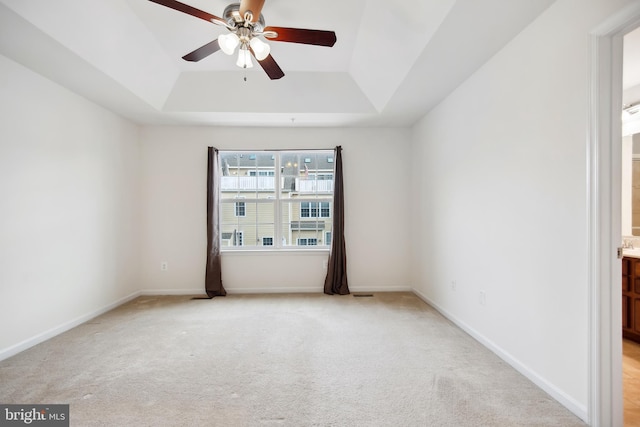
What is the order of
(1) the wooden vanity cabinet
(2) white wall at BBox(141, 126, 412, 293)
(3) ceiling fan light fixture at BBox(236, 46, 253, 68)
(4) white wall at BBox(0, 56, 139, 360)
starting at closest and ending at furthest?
1. (3) ceiling fan light fixture at BBox(236, 46, 253, 68)
2. (4) white wall at BBox(0, 56, 139, 360)
3. (1) the wooden vanity cabinet
4. (2) white wall at BBox(141, 126, 412, 293)

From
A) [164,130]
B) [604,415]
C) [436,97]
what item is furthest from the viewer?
[164,130]

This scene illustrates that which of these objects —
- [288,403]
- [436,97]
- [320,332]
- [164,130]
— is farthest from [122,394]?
[436,97]

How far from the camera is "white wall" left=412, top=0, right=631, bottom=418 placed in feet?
5.52

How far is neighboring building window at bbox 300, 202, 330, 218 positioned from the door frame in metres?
3.22

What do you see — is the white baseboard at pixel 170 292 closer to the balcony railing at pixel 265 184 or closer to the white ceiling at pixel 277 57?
the balcony railing at pixel 265 184

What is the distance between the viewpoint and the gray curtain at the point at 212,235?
409 cm

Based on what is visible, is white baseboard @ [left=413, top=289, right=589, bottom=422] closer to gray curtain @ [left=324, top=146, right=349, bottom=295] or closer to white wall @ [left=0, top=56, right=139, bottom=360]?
gray curtain @ [left=324, top=146, right=349, bottom=295]

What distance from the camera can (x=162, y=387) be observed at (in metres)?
1.96

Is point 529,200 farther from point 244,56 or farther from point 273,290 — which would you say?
point 273,290

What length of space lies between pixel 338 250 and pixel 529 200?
2.53 meters

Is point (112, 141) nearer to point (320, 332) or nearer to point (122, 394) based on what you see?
point (122, 394)

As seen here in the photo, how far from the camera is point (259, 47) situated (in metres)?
1.99

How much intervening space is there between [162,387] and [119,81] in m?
2.70

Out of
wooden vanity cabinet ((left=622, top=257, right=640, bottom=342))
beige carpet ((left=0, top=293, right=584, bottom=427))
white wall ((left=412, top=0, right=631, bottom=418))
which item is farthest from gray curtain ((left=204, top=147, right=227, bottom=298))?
wooden vanity cabinet ((left=622, top=257, right=640, bottom=342))
